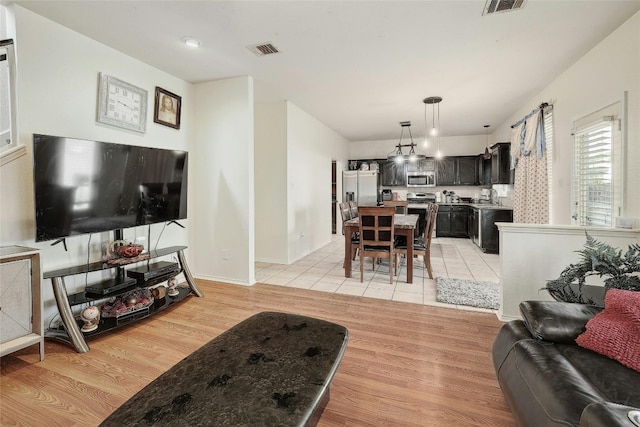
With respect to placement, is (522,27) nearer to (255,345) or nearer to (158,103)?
(255,345)

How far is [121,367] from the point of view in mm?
2035

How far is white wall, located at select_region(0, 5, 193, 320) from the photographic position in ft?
7.36

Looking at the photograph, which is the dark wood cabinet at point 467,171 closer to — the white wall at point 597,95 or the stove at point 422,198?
the stove at point 422,198

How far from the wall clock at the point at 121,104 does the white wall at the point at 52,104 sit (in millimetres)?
60

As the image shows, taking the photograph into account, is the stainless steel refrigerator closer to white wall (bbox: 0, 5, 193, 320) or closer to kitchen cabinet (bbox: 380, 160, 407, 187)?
kitchen cabinet (bbox: 380, 160, 407, 187)

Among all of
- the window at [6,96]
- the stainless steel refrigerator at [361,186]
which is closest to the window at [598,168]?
the stainless steel refrigerator at [361,186]

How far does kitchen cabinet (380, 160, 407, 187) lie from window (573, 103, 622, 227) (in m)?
4.76

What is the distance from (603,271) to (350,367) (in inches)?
69.0

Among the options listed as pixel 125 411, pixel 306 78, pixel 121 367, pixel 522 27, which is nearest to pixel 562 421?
pixel 125 411

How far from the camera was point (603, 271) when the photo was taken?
1858mm

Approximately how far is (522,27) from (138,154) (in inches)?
143

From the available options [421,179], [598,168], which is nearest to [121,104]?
[598,168]

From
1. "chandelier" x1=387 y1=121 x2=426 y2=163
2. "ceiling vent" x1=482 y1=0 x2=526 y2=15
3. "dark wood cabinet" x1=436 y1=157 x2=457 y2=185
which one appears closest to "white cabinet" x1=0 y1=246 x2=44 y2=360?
"ceiling vent" x1=482 y1=0 x2=526 y2=15

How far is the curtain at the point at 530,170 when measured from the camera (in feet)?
12.9
